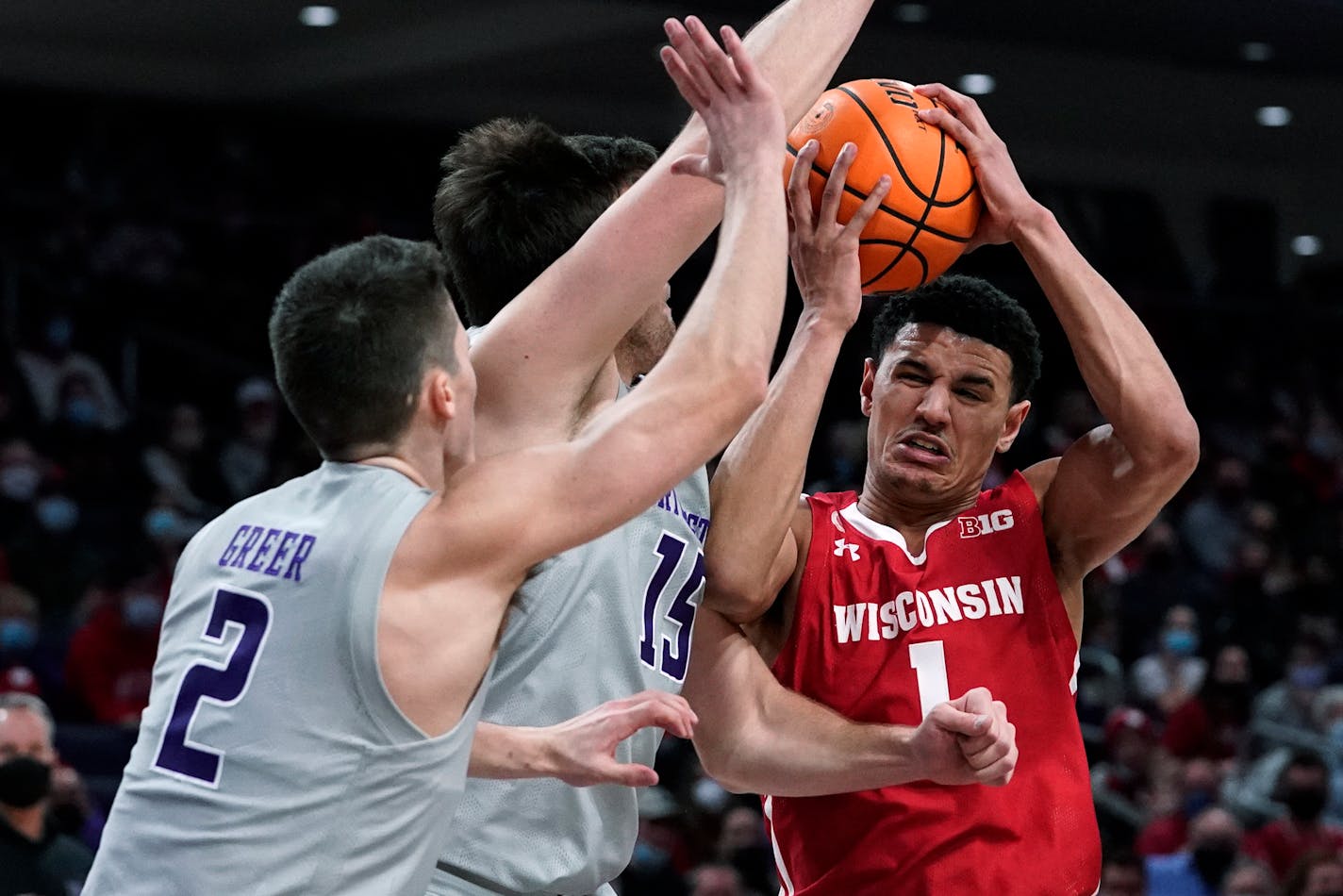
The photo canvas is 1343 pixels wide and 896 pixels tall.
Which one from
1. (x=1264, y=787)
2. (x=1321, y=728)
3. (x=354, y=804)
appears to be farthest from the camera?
(x=1321, y=728)

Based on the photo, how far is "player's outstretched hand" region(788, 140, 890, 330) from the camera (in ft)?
11.0

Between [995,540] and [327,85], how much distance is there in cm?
1421

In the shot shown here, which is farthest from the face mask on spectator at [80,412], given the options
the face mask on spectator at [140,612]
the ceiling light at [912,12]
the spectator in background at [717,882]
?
the ceiling light at [912,12]

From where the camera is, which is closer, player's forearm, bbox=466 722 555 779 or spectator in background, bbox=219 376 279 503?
player's forearm, bbox=466 722 555 779

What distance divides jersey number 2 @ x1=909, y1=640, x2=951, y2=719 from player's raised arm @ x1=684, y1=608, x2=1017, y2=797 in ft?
0.58

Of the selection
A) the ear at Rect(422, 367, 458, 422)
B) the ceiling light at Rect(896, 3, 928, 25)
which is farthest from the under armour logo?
the ceiling light at Rect(896, 3, 928, 25)

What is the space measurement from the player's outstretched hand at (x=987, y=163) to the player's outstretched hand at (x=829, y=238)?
294mm

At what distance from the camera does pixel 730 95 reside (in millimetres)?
2783

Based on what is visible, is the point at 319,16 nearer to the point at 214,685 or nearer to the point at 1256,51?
the point at 1256,51

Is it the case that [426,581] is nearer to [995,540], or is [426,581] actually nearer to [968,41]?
[995,540]

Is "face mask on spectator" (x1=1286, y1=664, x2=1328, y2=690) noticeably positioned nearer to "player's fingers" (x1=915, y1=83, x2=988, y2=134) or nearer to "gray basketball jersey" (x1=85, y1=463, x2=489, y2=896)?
"player's fingers" (x1=915, y1=83, x2=988, y2=134)

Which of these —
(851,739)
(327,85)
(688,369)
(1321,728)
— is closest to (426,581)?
(688,369)

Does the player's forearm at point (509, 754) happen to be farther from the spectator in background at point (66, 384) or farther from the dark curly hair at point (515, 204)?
the spectator in background at point (66, 384)

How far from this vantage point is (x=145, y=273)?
1527cm
